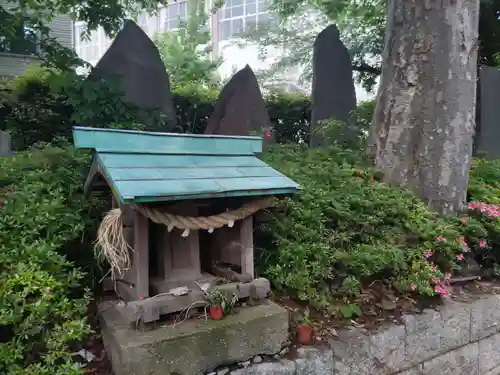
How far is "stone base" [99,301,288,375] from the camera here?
191 centimetres

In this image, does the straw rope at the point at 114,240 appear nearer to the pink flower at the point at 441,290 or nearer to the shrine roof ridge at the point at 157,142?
the shrine roof ridge at the point at 157,142

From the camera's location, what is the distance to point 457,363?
10.1 ft

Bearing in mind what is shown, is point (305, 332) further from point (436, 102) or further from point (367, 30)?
point (367, 30)

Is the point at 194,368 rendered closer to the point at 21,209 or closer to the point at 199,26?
the point at 21,209

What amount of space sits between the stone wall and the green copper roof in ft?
3.14

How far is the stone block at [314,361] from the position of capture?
2.31 metres

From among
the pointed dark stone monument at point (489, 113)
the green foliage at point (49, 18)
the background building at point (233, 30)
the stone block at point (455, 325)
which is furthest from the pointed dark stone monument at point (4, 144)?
the background building at point (233, 30)

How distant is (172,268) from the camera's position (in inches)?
93.3

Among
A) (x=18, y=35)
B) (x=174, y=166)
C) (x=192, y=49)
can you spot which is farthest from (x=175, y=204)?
(x=192, y=49)

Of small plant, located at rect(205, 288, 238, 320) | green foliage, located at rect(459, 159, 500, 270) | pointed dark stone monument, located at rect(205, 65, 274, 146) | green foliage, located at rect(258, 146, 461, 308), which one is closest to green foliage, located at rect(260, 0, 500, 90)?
pointed dark stone monument, located at rect(205, 65, 274, 146)

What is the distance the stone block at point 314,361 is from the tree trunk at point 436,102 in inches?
75.9

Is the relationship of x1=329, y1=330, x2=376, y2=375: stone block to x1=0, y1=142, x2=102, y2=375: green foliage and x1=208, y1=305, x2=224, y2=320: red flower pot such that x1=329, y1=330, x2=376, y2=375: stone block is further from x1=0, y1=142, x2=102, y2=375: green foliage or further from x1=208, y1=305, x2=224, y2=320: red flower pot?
x1=0, y1=142, x2=102, y2=375: green foliage

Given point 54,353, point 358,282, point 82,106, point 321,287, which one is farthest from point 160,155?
point 82,106

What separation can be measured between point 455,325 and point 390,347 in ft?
2.20
